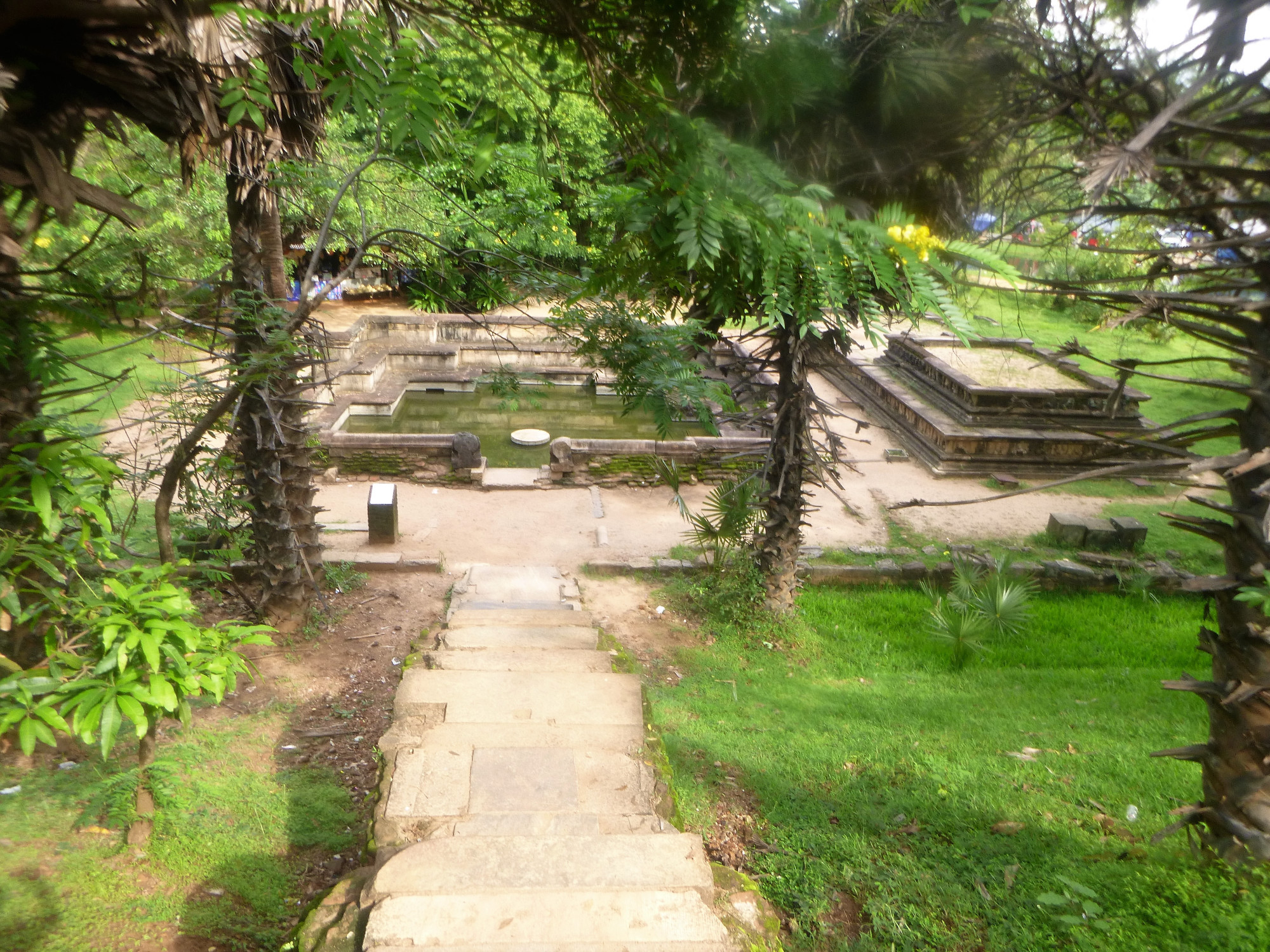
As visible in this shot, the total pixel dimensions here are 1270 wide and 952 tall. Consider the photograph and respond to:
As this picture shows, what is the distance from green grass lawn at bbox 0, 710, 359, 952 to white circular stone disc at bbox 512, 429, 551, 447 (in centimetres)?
909

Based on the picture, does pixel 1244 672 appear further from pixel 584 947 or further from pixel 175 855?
pixel 175 855

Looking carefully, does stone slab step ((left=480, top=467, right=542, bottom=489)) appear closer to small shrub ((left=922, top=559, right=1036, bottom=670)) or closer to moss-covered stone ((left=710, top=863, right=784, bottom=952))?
small shrub ((left=922, top=559, right=1036, bottom=670))

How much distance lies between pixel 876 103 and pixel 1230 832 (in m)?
3.38

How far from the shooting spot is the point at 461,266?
5090mm

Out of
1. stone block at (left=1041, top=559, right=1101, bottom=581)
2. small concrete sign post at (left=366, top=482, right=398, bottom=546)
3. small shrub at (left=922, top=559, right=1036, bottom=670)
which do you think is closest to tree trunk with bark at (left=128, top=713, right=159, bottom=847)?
small concrete sign post at (left=366, top=482, right=398, bottom=546)

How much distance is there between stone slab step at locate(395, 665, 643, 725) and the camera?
419 centimetres

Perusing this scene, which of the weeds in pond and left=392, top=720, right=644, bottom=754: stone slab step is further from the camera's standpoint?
the weeds in pond

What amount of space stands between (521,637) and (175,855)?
2441 millimetres

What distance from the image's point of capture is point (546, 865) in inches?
113

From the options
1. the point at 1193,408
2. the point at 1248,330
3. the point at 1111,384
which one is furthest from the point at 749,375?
the point at 1193,408

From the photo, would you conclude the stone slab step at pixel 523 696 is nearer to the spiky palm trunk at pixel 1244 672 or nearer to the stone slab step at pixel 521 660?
the stone slab step at pixel 521 660

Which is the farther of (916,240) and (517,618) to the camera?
(517,618)

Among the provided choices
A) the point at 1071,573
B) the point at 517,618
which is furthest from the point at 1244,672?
the point at 1071,573

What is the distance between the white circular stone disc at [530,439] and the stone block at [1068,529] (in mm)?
7437
